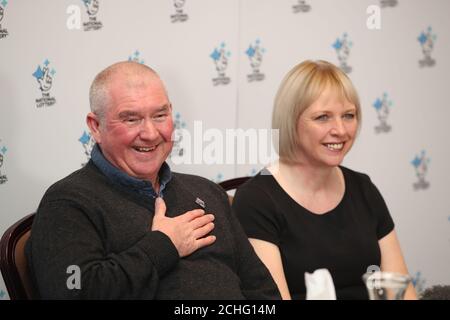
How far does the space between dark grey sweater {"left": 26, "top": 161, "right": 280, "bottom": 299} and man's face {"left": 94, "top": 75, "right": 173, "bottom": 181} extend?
0.27 ft

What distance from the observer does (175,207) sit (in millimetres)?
1921

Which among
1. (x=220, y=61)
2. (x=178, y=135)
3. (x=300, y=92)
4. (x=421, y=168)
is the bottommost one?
(x=421, y=168)

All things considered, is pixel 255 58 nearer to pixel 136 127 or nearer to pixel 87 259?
pixel 136 127

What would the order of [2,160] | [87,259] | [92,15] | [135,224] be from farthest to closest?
1. [92,15]
2. [2,160]
3. [135,224]
4. [87,259]

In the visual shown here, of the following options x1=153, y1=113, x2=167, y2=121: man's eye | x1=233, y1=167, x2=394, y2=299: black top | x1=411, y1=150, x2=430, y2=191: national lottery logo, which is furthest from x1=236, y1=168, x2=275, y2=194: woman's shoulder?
x1=411, y1=150, x2=430, y2=191: national lottery logo

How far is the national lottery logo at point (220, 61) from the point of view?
278 cm

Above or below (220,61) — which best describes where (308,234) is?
below

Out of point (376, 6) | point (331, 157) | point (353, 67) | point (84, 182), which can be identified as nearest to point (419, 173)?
point (353, 67)

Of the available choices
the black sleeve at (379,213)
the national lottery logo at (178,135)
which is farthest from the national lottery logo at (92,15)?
the black sleeve at (379,213)

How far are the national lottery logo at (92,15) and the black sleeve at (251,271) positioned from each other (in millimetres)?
1089

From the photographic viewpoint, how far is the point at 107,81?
184 cm

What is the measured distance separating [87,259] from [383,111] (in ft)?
6.70

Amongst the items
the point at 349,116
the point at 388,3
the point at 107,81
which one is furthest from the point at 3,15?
the point at 388,3
